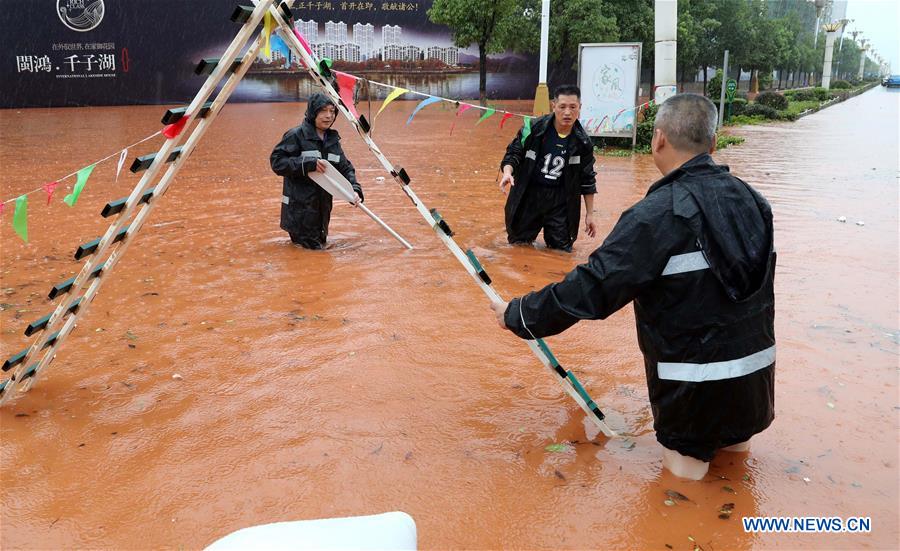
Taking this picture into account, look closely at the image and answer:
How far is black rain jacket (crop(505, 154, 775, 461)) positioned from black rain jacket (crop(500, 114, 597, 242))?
361 cm

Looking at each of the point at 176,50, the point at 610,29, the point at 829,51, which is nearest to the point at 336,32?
the point at 176,50

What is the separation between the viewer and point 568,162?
6.45 metres

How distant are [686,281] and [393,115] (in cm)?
2285

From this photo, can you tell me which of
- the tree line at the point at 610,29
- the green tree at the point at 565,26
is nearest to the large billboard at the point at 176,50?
the tree line at the point at 610,29

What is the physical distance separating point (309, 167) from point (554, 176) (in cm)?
221

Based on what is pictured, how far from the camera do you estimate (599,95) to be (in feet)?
48.5

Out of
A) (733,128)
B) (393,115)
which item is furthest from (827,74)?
(393,115)

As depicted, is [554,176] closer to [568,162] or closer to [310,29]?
[568,162]

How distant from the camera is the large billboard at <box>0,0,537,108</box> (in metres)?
24.1

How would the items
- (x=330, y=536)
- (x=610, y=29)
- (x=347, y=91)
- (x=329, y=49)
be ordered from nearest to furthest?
(x=330, y=536) < (x=347, y=91) < (x=610, y=29) < (x=329, y=49)

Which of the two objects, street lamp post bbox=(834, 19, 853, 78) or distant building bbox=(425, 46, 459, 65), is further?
street lamp post bbox=(834, 19, 853, 78)

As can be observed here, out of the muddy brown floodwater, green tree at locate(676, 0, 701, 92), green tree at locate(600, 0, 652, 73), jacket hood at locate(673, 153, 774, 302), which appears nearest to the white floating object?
the muddy brown floodwater

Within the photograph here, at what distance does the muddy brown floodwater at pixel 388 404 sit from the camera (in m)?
2.84

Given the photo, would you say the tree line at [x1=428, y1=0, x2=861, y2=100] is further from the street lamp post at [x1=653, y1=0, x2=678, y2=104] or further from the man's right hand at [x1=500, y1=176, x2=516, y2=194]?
the man's right hand at [x1=500, y1=176, x2=516, y2=194]
